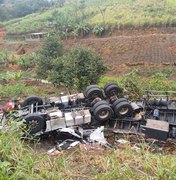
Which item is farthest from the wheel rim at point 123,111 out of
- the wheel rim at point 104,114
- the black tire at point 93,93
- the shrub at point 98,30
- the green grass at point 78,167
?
the shrub at point 98,30

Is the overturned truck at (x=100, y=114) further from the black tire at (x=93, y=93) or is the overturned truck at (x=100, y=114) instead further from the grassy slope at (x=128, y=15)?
the grassy slope at (x=128, y=15)

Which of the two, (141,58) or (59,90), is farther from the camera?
(141,58)

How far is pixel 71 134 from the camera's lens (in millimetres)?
10367

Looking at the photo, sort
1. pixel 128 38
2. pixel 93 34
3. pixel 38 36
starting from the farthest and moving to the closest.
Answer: pixel 38 36 < pixel 93 34 < pixel 128 38

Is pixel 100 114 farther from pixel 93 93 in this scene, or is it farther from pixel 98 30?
pixel 98 30

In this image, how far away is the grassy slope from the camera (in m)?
32.9

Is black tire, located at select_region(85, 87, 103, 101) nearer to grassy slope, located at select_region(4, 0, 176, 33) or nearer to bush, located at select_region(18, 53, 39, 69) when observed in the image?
bush, located at select_region(18, 53, 39, 69)

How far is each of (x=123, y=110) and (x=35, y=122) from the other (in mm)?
3178

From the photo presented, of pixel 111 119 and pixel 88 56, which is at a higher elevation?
pixel 88 56

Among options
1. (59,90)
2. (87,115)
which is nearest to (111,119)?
(87,115)

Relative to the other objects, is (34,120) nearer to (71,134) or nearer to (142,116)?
(71,134)

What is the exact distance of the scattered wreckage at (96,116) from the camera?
10.0 metres

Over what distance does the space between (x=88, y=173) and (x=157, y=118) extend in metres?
7.35

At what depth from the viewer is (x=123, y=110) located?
10.9m
